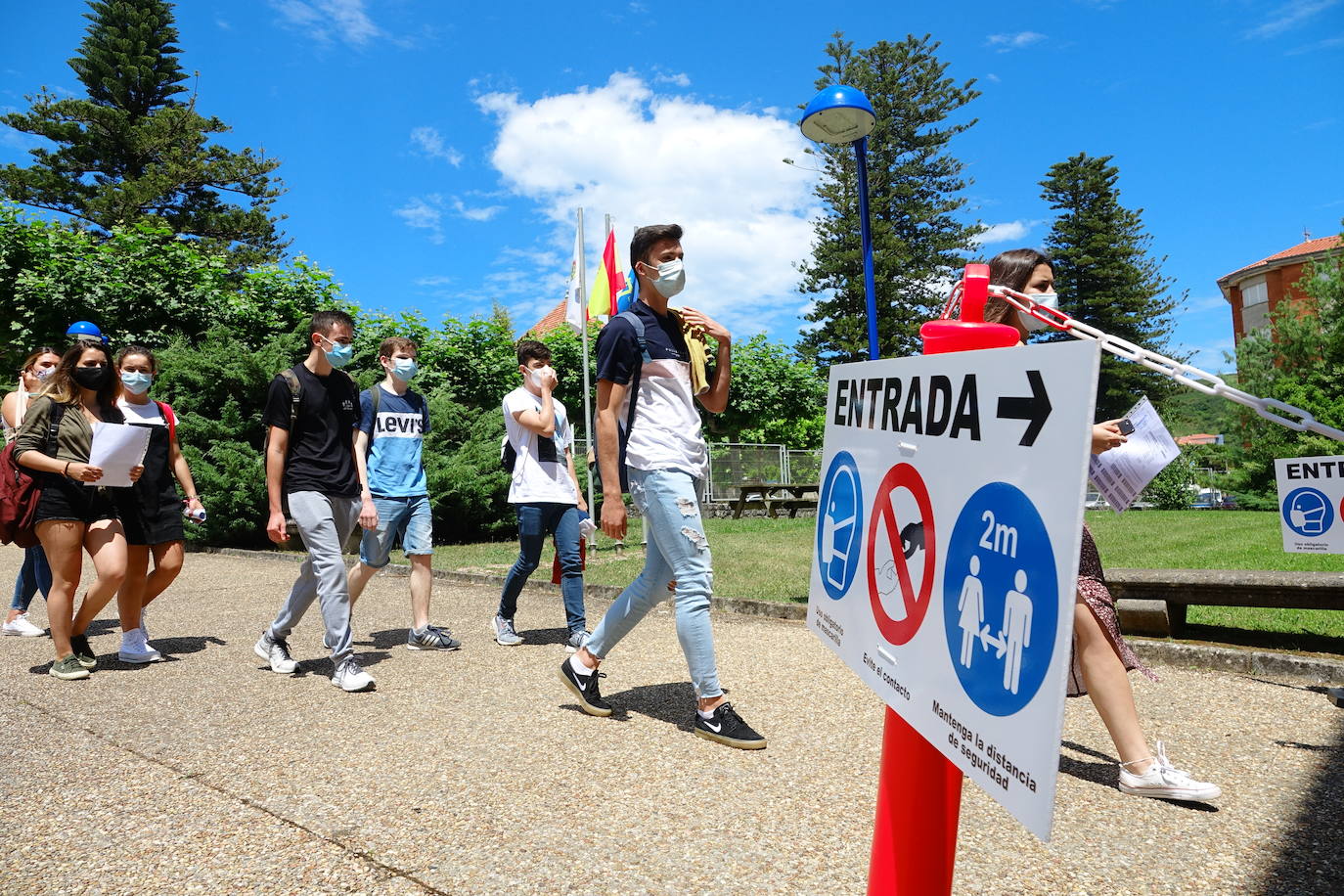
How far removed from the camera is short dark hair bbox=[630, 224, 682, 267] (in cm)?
416

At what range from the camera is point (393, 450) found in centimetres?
597

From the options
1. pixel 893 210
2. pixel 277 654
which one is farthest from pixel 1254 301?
pixel 277 654

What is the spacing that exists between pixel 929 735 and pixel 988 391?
1.64 feet

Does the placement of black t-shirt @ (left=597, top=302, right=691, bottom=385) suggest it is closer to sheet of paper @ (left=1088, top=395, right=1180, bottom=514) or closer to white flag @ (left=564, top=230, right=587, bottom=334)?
sheet of paper @ (left=1088, top=395, right=1180, bottom=514)

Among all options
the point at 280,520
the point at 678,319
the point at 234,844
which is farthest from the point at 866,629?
the point at 280,520

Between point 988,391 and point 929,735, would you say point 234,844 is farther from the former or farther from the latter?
point 988,391

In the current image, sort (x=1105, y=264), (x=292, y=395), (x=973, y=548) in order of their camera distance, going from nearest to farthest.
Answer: (x=973, y=548) → (x=292, y=395) → (x=1105, y=264)

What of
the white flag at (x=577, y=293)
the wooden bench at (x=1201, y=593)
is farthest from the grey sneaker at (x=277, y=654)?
the white flag at (x=577, y=293)

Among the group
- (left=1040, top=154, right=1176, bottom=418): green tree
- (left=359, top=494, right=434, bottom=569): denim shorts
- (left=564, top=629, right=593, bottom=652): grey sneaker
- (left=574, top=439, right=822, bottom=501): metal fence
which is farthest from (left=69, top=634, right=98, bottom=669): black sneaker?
(left=1040, top=154, right=1176, bottom=418): green tree

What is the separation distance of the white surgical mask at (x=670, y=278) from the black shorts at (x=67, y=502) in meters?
3.63

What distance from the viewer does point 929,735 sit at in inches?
51.6

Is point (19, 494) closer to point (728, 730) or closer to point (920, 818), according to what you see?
point (728, 730)

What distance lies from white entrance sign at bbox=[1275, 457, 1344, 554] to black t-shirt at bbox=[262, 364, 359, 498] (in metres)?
5.22

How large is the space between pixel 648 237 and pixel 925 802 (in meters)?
3.09
